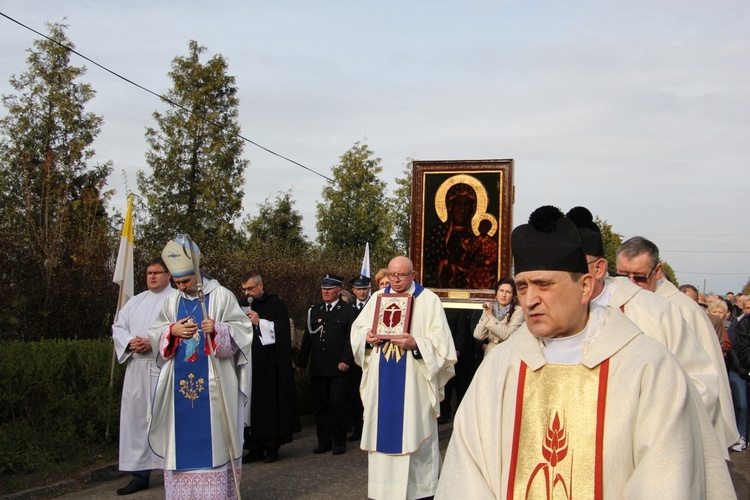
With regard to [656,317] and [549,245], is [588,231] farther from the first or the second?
[549,245]

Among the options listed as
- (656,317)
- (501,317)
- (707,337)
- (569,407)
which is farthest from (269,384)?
(569,407)

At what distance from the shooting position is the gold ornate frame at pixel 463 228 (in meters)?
12.5

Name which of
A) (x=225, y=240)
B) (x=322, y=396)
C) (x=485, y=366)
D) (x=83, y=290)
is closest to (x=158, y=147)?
(x=225, y=240)

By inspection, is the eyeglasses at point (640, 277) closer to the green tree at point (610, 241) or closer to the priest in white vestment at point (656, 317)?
the priest in white vestment at point (656, 317)

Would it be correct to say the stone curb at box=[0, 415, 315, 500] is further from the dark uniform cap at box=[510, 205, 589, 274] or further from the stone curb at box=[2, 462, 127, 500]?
the dark uniform cap at box=[510, 205, 589, 274]

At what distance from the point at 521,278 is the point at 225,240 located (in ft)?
77.1

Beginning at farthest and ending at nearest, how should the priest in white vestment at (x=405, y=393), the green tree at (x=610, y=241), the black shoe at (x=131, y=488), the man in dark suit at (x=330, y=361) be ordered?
the green tree at (x=610, y=241), the man in dark suit at (x=330, y=361), the black shoe at (x=131, y=488), the priest in white vestment at (x=405, y=393)

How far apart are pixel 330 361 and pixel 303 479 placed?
2.07 metres

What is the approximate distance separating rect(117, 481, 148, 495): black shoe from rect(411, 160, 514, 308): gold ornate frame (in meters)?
5.72

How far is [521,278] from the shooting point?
302 centimetres

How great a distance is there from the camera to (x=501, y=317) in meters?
10.7

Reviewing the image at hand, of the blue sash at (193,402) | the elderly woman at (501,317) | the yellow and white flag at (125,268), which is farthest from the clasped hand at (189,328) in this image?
the elderly woman at (501,317)

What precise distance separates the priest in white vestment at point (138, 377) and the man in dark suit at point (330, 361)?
8.39ft

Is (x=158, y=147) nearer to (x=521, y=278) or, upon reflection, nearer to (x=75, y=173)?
(x=75, y=173)
